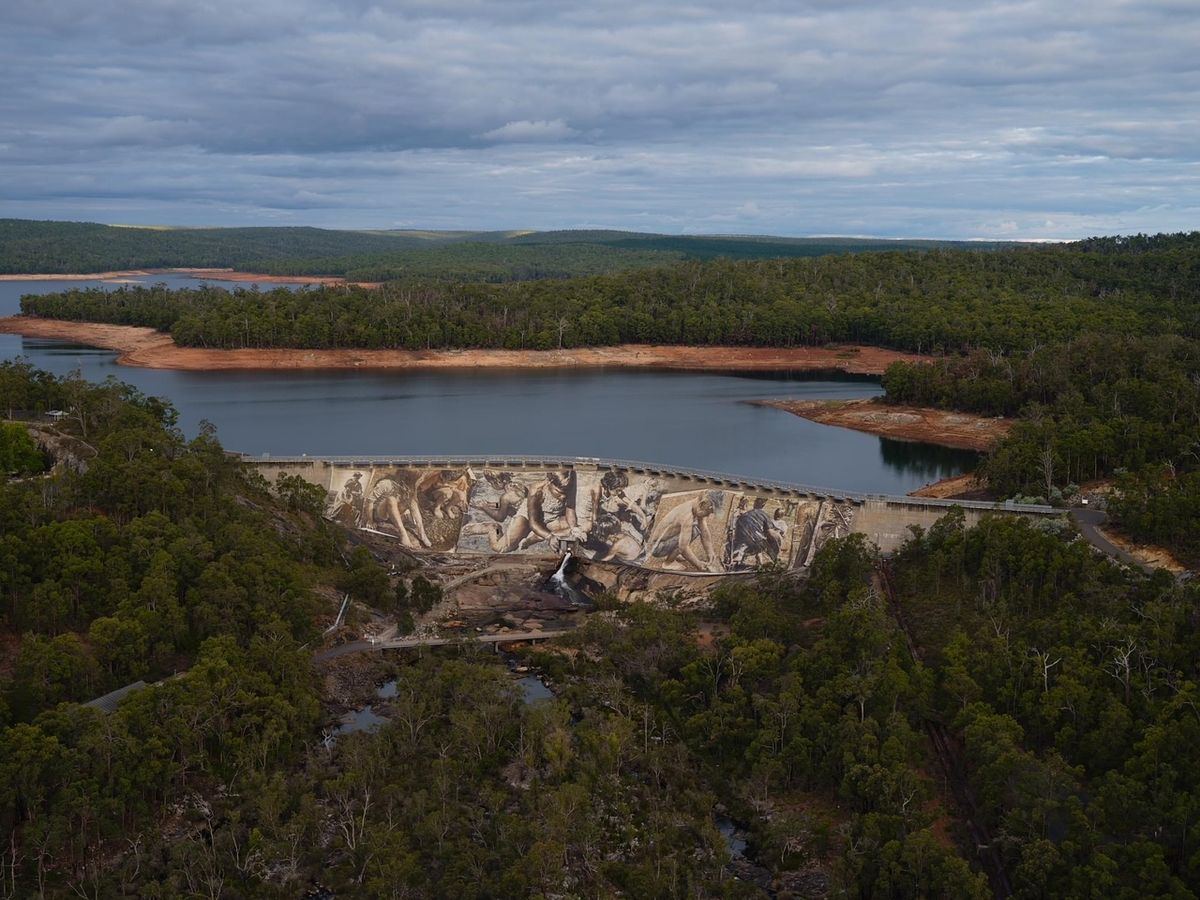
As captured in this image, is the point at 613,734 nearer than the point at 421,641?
Yes

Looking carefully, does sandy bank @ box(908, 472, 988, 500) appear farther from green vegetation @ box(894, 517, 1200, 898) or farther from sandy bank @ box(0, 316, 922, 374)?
sandy bank @ box(0, 316, 922, 374)

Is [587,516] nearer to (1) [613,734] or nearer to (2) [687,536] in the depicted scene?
(2) [687,536]

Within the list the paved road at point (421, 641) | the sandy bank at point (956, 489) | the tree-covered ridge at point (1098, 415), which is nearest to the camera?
the paved road at point (421, 641)

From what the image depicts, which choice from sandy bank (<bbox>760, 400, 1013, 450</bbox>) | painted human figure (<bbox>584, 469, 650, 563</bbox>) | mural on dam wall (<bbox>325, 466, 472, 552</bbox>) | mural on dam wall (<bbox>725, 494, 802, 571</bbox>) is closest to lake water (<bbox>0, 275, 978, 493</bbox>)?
sandy bank (<bbox>760, 400, 1013, 450</bbox>)

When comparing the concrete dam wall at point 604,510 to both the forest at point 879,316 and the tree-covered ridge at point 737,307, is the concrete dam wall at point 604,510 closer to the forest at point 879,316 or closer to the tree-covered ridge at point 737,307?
the forest at point 879,316

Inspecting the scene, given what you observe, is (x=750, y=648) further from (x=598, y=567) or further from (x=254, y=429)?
(x=254, y=429)

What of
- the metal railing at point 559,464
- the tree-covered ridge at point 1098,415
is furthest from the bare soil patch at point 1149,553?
the metal railing at point 559,464

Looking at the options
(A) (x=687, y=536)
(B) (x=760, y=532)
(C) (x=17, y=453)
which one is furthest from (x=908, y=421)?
(C) (x=17, y=453)
